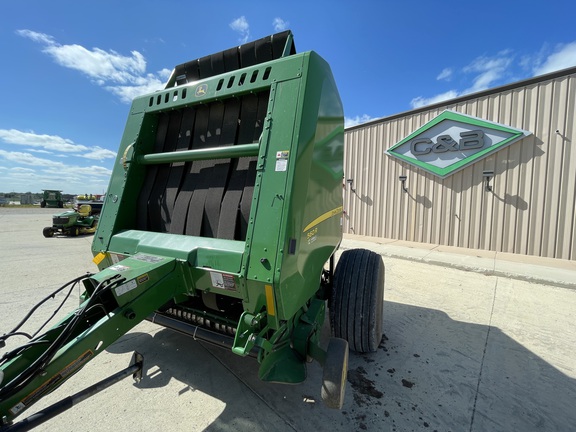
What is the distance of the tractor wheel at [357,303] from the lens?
8.32ft

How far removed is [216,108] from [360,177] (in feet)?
27.7

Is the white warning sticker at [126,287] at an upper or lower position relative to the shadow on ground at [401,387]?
upper

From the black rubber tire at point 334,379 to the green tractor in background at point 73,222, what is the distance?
1180cm

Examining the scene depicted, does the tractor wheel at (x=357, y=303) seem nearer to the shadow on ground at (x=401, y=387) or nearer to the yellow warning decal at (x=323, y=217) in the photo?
the shadow on ground at (x=401, y=387)

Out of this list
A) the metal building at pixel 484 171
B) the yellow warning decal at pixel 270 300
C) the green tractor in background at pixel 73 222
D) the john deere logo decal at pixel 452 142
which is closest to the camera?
the yellow warning decal at pixel 270 300

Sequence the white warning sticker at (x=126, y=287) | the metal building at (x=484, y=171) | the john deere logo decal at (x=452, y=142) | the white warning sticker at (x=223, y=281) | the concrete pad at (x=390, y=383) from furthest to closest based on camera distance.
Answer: the john deere logo decal at (x=452, y=142), the metal building at (x=484, y=171), the concrete pad at (x=390, y=383), the white warning sticker at (x=223, y=281), the white warning sticker at (x=126, y=287)

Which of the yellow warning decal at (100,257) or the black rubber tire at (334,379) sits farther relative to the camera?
the yellow warning decal at (100,257)

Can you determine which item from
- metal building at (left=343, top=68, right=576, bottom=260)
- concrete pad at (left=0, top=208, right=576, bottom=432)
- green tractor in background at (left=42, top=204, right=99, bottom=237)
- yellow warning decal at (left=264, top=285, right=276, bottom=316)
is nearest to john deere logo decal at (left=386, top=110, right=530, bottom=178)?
metal building at (left=343, top=68, right=576, bottom=260)

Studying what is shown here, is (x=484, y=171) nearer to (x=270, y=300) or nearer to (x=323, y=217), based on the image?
(x=323, y=217)

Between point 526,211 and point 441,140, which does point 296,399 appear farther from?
point 441,140

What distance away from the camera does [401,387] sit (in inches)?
89.9

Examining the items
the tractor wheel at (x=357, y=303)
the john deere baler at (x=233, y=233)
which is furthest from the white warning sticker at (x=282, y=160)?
the tractor wheel at (x=357, y=303)

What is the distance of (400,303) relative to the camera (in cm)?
411

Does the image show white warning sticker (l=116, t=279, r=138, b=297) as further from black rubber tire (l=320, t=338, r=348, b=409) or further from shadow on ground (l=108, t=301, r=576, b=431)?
black rubber tire (l=320, t=338, r=348, b=409)
